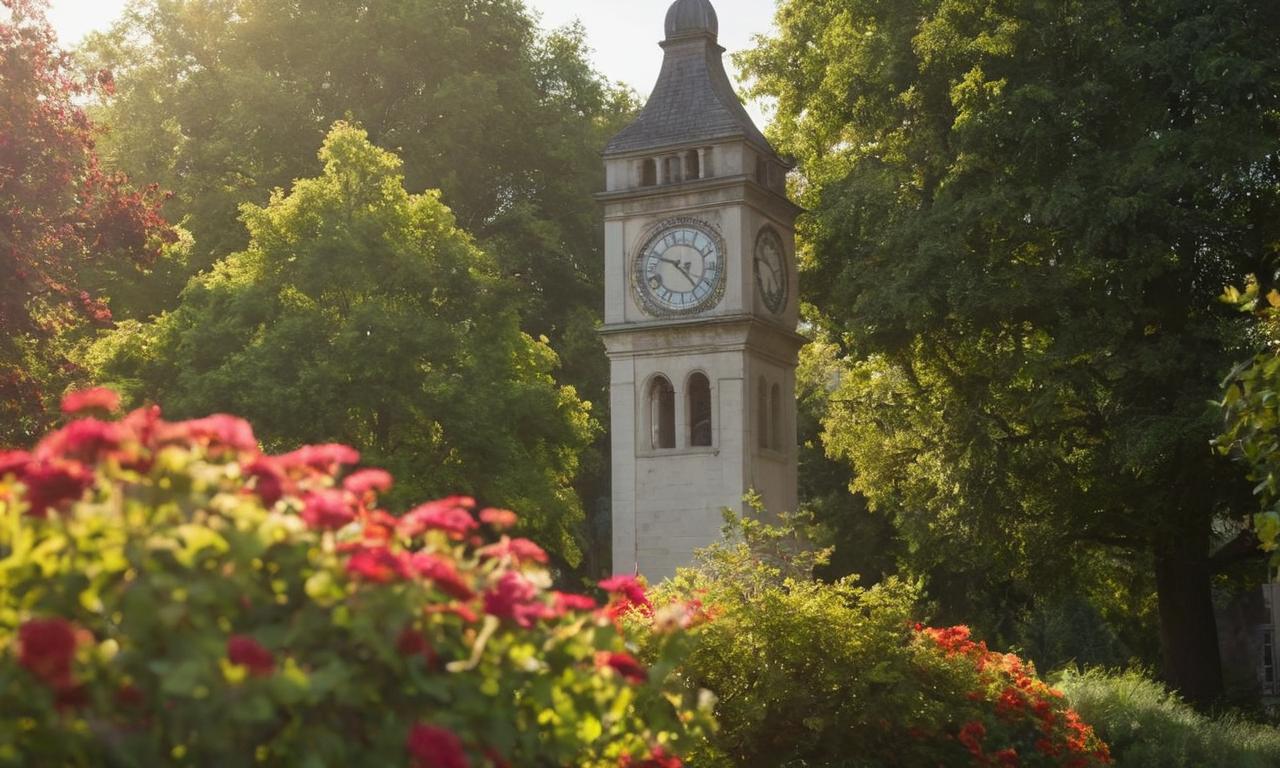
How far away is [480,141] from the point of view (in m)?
44.5

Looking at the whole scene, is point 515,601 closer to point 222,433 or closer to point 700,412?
point 222,433

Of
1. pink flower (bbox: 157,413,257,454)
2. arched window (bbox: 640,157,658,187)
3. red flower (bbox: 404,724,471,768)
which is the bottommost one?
red flower (bbox: 404,724,471,768)

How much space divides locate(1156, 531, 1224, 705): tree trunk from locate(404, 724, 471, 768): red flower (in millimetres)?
26345

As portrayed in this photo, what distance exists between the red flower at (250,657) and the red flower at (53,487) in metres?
0.86

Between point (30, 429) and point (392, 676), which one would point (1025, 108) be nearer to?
point (30, 429)

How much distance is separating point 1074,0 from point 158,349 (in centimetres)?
1530

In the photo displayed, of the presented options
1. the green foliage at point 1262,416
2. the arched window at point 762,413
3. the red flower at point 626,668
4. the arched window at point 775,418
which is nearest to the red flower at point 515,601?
the red flower at point 626,668

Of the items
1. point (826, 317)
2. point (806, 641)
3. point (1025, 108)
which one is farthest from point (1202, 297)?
point (806, 641)

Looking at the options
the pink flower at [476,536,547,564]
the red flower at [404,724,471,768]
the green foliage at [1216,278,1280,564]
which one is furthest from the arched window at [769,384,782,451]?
the red flower at [404,724,471,768]

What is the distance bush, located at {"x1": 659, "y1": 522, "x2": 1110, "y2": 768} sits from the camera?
1562cm

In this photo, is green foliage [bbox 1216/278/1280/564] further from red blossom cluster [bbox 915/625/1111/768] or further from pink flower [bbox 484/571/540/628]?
pink flower [bbox 484/571/540/628]

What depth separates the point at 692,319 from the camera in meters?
31.3

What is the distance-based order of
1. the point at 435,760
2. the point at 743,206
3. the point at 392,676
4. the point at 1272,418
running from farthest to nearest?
the point at 743,206, the point at 1272,418, the point at 392,676, the point at 435,760

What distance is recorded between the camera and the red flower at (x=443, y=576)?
6324 millimetres
